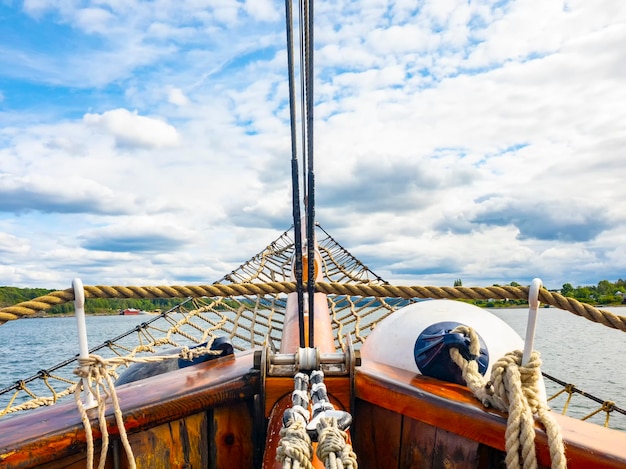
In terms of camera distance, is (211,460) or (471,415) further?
(211,460)

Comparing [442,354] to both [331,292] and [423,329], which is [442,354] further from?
[331,292]

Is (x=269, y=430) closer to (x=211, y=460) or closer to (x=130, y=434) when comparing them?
(x=211, y=460)

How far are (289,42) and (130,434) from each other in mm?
1407

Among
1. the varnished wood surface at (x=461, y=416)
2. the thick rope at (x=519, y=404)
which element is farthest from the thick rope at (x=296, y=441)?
the thick rope at (x=519, y=404)

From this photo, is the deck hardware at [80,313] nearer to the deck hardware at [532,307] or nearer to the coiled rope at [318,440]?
the coiled rope at [318,440]

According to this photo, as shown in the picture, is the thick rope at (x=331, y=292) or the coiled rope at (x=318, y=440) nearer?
the coiled rope at (x=318, y=440)

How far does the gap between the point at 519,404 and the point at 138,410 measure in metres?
1.09

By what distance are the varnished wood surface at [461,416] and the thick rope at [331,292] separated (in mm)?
284

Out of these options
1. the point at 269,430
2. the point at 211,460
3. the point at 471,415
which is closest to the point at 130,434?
the point at 211,460

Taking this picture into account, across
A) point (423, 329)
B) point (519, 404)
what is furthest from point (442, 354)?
point (519, 404)

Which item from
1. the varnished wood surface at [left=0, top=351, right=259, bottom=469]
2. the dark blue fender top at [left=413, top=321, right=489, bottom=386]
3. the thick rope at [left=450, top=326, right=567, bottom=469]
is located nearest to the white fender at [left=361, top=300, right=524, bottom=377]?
the dark blue fender top at [left=413, top=321, right=489, bottom=386]

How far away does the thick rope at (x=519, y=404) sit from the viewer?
1.21m

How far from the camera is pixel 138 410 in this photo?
4.86 feet

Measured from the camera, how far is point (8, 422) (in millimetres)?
1469
